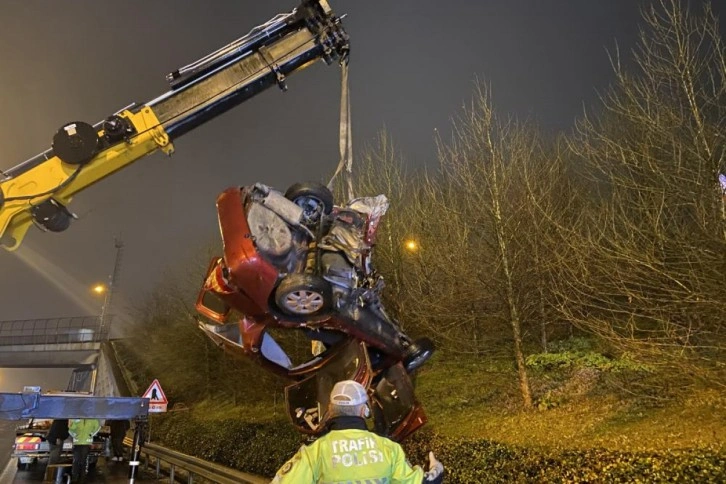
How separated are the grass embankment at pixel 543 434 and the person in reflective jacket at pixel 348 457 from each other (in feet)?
11.0

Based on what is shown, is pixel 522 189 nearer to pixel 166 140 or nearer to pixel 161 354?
pixel 166 140

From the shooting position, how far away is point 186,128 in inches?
243

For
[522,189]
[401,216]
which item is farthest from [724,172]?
[401,216]

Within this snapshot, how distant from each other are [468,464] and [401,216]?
312 inches

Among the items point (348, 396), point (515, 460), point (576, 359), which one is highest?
point (348, 396)

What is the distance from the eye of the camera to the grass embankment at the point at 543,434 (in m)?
4.95

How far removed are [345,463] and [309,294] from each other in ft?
6.39

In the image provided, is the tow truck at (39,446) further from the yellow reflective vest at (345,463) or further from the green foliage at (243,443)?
the yellow reflective vest at (345,463)

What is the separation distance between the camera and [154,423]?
19094 millimetres

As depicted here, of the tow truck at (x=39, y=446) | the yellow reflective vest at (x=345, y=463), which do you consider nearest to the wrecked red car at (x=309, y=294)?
the yellow reflective vest at (x=345, y=463)

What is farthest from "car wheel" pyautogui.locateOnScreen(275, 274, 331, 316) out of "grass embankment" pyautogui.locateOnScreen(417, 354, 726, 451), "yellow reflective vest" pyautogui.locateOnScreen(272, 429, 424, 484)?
"grass embankment" pyautogui.locateOnScreen(417, 354, 726, 451)

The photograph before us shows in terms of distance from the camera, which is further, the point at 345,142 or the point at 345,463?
the point at 345,142

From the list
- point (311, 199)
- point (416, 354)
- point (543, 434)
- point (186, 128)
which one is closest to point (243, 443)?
point (543, 434)

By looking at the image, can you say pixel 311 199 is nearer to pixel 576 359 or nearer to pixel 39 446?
pixel 576 359
